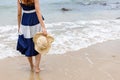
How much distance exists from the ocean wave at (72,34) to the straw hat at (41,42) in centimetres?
141

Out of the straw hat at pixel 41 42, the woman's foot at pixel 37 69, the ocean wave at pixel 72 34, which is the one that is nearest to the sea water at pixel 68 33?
the ocean wave at pixel 72 34

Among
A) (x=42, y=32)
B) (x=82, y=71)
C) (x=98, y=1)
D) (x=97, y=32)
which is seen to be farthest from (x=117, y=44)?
(x=98, y=1)

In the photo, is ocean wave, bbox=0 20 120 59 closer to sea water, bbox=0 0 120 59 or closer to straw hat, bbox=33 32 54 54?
sea water, bbox=0 0 120 59

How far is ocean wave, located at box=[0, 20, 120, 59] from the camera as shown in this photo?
696cm

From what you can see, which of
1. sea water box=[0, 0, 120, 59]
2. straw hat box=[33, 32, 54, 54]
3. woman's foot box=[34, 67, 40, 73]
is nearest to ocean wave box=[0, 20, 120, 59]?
sea water box=[0, 0, 120, 59]

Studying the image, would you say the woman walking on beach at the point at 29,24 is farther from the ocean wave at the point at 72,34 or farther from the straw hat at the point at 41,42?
the ocean wave at the point at 72,34

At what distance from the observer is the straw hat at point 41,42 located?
5059 mm

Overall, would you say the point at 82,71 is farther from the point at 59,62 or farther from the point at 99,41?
the point at 99,41

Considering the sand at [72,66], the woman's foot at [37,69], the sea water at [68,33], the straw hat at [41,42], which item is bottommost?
the sea water at [68,33]

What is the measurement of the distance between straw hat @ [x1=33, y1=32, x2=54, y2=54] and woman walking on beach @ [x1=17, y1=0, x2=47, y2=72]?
0.28 feet

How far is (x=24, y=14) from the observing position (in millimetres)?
5191

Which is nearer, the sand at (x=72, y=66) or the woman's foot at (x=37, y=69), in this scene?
the sand at (x=72, y=66)

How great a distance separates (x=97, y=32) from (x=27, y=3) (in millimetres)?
3930

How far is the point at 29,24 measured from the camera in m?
5.19
